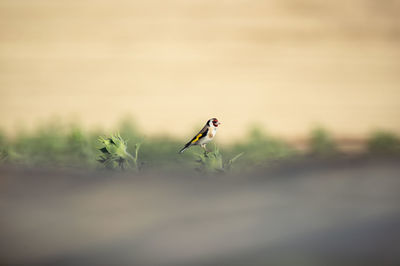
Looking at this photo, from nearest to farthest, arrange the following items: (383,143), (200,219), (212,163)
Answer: (200,219) < (212,163) < (383,143)

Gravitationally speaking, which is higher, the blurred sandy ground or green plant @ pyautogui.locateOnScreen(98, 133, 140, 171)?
green plant @ pyautogui.locateOnScreen(98, 133, 140, 171)

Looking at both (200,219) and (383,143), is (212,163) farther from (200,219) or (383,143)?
(383,143)

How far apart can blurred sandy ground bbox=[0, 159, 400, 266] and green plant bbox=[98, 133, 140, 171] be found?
0.03 m

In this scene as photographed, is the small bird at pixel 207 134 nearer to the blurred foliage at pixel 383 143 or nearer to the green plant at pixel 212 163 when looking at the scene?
the green plant at pixel 212 163

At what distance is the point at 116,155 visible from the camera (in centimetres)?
76

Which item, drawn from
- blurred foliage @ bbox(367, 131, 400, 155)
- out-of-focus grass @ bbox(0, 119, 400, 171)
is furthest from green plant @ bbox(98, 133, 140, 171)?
blurred foliage @ bbox(367, 131, 400, 155)

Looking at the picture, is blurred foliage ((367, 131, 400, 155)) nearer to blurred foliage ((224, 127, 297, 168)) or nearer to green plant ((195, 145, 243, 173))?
blurred foliage ((224, 127, 297, 168))

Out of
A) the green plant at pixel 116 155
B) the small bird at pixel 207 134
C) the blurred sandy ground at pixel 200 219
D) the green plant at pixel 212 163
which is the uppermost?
the small bird at pixel 207 134

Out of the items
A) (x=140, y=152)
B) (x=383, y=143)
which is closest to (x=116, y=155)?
(x=140, y=152)

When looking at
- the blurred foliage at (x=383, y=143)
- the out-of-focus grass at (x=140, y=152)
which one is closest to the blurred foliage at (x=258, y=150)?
Answer: the out-of-focus grass at (x=140, y=152)

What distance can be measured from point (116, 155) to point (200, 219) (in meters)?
0.23

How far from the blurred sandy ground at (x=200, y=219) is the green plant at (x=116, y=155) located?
32 mm

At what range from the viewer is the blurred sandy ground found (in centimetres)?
54

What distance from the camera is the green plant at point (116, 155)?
0.75m
